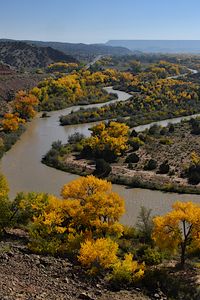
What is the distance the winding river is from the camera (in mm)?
32219

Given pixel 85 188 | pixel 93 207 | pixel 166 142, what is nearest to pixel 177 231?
pixel 93 207

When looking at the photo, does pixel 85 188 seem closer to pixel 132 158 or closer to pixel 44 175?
pixel 44 175

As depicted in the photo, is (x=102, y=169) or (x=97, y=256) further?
(x=102, y=169)

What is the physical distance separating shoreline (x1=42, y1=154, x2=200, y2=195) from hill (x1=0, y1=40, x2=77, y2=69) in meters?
Result: 112

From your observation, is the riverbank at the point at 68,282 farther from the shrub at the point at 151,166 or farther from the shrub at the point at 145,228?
the shrub at the point at 151,166

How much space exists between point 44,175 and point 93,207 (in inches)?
643

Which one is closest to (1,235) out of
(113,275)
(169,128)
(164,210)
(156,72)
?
(113,275)

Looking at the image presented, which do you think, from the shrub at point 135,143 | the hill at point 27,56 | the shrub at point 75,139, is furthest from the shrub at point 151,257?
the hill at point 27,56

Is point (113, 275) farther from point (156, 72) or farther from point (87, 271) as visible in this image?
point (156, 72)

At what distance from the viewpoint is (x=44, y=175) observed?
39250mm

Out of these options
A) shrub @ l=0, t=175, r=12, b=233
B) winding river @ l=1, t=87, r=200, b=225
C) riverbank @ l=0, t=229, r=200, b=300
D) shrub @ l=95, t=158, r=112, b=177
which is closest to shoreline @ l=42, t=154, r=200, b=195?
shrub @ l=95, t=158, r=112, b=177

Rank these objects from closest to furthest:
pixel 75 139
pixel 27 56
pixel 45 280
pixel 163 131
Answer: pixel 45 280 < pixel 75 139 < pixel 163 131 < pixel 27 56

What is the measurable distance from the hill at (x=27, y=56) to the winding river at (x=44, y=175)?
95422 millimetres

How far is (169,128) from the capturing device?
182 ft
